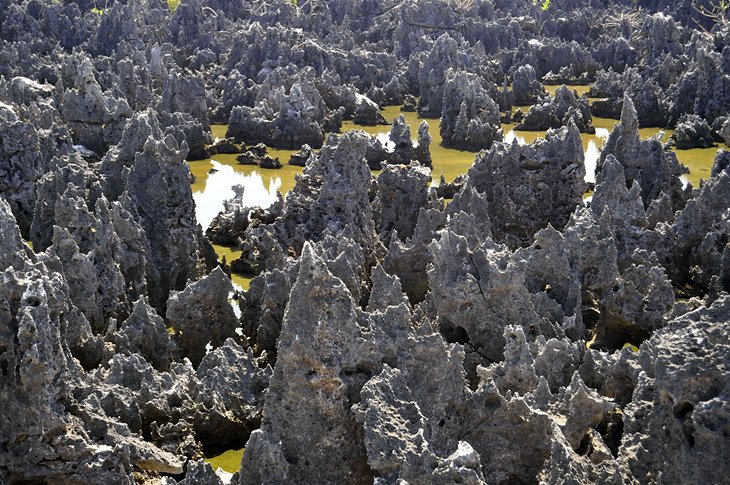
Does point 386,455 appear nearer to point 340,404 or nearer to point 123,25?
point 340,404

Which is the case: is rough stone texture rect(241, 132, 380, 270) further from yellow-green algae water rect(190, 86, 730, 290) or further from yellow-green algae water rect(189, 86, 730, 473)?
yellow-green algae water rect(190, 86, 730, 290)

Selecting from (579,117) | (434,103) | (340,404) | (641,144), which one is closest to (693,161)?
(579,117)

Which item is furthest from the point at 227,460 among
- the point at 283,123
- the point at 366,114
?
the point at 366,114

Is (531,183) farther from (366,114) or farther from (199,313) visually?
(366,114)

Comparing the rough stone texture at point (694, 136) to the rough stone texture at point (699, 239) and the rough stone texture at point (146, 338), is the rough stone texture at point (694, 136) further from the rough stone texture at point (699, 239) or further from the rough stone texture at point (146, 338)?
the rough stone texture at point (146, 338)

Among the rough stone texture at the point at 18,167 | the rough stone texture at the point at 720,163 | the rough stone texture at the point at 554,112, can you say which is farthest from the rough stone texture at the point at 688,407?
the rough stone texture at the point at 554,112
